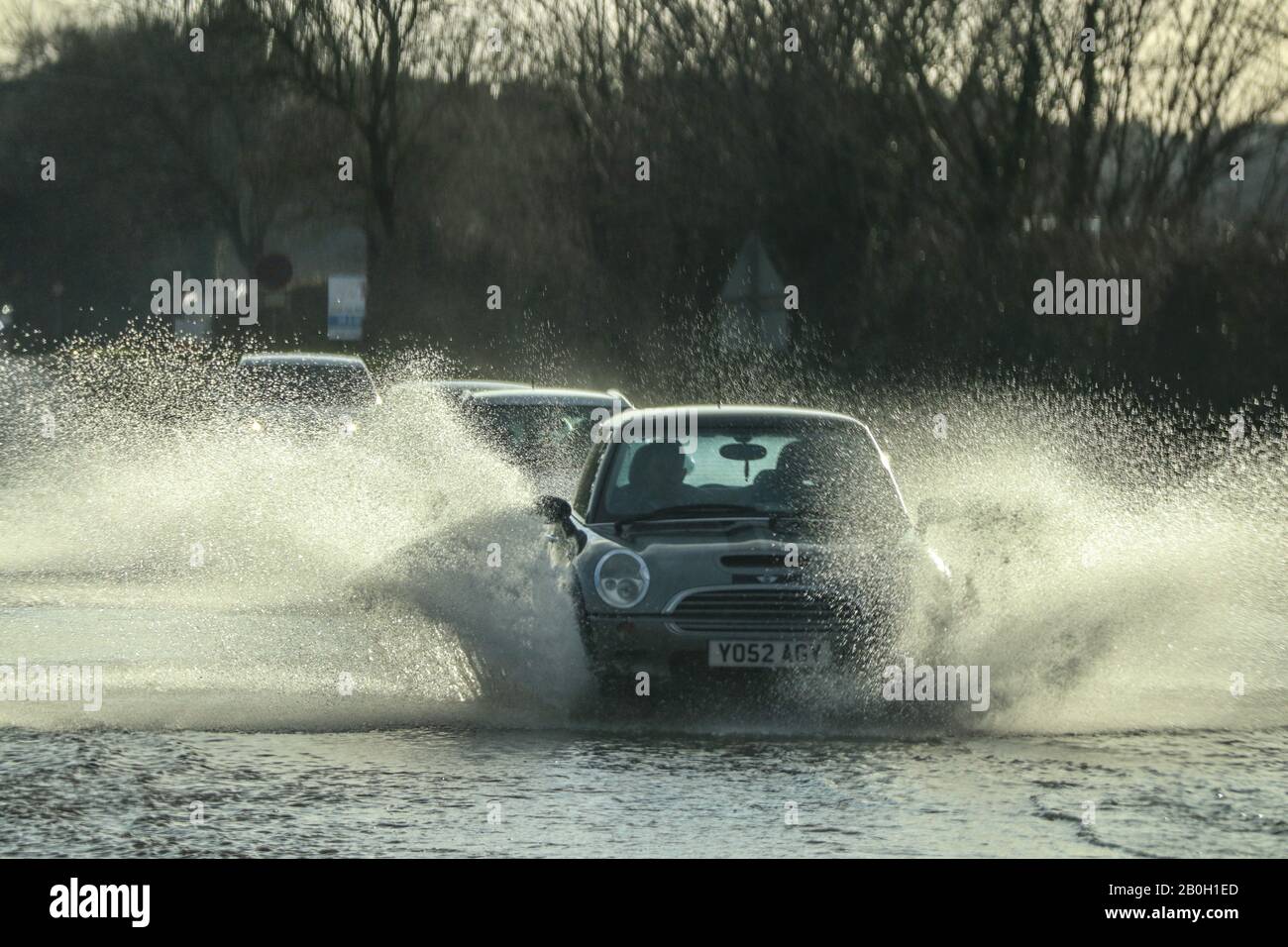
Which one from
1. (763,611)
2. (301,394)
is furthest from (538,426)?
(763,611)

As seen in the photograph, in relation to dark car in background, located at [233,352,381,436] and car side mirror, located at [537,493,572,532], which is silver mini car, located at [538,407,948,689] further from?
dark car in background, located at [233,352,381,436]

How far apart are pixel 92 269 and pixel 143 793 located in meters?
53.4

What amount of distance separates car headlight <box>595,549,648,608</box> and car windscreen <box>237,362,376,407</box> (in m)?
13.6

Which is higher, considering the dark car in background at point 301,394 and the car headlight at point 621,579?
the dark car in background at point 301,394

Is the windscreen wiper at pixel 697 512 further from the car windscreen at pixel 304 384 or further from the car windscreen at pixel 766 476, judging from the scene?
the car windscreen at pixel 304 384

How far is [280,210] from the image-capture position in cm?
Answer: 5675

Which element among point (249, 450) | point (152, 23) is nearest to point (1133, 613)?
point (249, 450)

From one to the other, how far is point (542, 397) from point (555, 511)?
7.68 m

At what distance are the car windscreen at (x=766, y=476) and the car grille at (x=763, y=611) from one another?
1.09m

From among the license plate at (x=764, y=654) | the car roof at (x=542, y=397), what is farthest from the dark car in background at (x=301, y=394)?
the license plate at (x=764, y=654)

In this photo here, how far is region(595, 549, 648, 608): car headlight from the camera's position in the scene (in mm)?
10289

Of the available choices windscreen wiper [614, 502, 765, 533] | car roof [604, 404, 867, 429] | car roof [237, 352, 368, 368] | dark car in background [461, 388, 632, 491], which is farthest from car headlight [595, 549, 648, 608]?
car roof [237, 352, 368, 368]

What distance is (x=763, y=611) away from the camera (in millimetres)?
10156

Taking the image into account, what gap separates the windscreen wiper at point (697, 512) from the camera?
11219 millimetres
